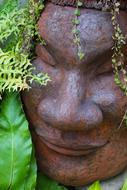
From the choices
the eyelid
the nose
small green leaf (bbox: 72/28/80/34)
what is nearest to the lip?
the nose

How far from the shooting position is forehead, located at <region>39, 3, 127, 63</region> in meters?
1.36

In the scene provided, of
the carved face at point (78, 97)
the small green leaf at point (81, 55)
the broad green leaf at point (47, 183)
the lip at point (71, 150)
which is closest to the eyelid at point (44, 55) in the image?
the carved face at point (78, 97)

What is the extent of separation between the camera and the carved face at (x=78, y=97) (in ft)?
4.50

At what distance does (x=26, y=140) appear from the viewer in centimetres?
160

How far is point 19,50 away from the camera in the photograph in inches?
60.3

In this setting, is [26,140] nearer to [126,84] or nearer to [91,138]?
[91,138]

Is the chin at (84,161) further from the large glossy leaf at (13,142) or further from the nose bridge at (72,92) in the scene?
the nose bridge at (72,92)

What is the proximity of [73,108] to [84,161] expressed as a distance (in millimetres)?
299

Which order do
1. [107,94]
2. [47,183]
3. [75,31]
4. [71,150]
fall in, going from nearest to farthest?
[75,31], [107,94], [71,150], [47,183]

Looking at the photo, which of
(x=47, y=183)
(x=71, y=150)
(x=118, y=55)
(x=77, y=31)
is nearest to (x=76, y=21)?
(x=77, y=31)

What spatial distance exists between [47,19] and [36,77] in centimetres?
19

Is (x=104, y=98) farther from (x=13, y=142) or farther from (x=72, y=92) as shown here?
(x=13, y=142)

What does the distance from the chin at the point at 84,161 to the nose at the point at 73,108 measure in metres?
0.17

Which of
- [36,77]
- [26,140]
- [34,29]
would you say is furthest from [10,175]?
[34,29]
